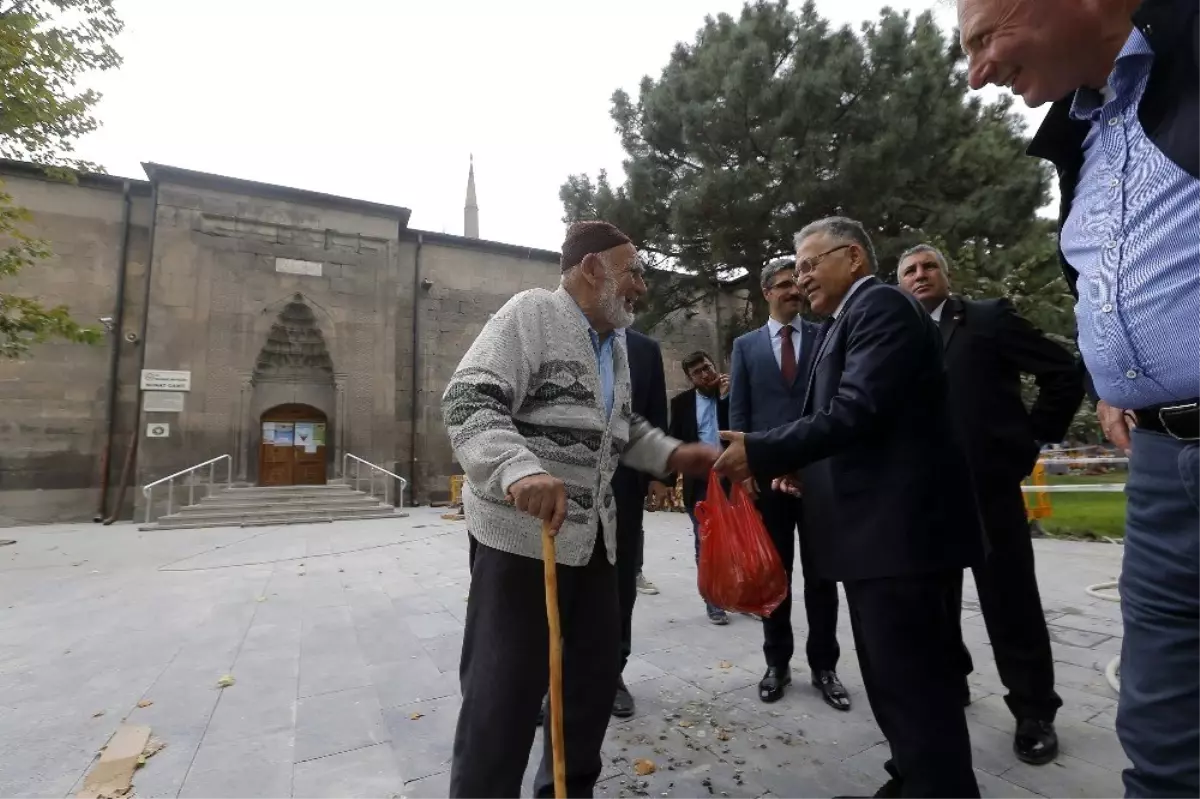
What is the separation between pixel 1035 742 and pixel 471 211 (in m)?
44.2

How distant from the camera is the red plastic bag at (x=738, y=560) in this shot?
2.41m

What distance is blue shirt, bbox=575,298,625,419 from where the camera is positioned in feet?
6.17

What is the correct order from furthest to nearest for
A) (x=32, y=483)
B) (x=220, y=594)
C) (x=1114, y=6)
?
(x=32, y=483), (x=220, y=594), (x=1114, y=6)

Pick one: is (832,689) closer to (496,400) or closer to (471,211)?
(496,400)

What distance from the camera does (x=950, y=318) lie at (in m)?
2.73

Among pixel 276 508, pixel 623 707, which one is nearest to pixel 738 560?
pixel 623 707

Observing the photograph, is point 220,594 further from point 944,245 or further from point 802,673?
point 944,245

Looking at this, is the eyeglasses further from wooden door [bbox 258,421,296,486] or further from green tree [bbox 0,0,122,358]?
wooden door [bbox 258,421,296,486]

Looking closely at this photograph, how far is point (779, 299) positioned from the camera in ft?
11.1

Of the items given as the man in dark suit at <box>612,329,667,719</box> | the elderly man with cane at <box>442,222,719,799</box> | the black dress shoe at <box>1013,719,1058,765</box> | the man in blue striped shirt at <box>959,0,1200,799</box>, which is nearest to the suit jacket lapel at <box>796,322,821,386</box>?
the man in dark suit at <box>612,329,667,719</box>

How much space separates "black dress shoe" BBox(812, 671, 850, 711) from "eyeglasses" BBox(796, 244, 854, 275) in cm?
197

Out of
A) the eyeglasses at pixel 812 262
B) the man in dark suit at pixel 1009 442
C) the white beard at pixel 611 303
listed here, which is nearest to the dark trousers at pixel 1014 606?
the man in dark suit at pixel 1009 442

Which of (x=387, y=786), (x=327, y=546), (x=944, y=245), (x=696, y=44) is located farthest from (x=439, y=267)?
(x=387, y=786)

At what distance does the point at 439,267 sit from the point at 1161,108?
56.2 feet
